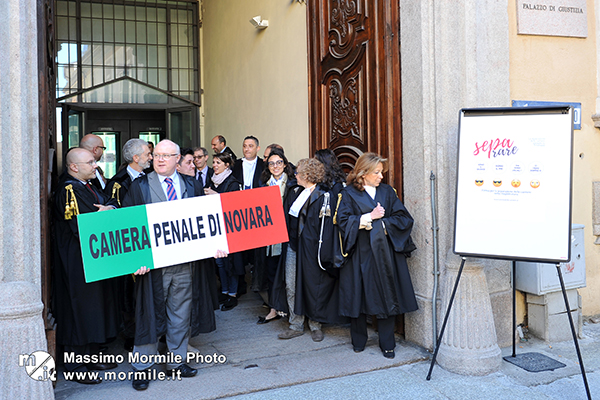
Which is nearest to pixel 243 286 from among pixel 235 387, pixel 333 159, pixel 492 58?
pixel 333 159

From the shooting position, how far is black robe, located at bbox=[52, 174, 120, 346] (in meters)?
3.98

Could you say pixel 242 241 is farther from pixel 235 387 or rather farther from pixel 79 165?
pixel 79 165

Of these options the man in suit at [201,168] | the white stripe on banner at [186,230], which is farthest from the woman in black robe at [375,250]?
the man in suit at [201,168]

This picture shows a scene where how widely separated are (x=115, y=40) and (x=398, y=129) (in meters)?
8.45

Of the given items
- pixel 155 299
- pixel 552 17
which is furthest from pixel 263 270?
pixel 552 17

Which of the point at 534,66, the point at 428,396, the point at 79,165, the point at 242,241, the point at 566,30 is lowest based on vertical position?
the point at 428,396

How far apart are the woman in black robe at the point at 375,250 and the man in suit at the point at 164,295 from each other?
1216 millimetres

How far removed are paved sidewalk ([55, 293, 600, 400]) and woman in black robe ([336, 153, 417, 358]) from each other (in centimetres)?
32

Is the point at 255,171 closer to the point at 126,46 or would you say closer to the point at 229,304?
the point at 229,304

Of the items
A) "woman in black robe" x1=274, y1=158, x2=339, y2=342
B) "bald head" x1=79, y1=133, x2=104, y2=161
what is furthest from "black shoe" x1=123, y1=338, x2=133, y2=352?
→ "bald head" x1=79, y1=133, x2=104, y2=161

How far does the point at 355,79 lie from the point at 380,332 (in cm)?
239

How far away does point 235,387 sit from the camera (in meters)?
3.80

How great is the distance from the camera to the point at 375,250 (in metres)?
4.33

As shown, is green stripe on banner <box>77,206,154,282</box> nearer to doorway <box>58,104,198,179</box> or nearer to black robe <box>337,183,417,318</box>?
black robe <box>337,183,417,318</box>
